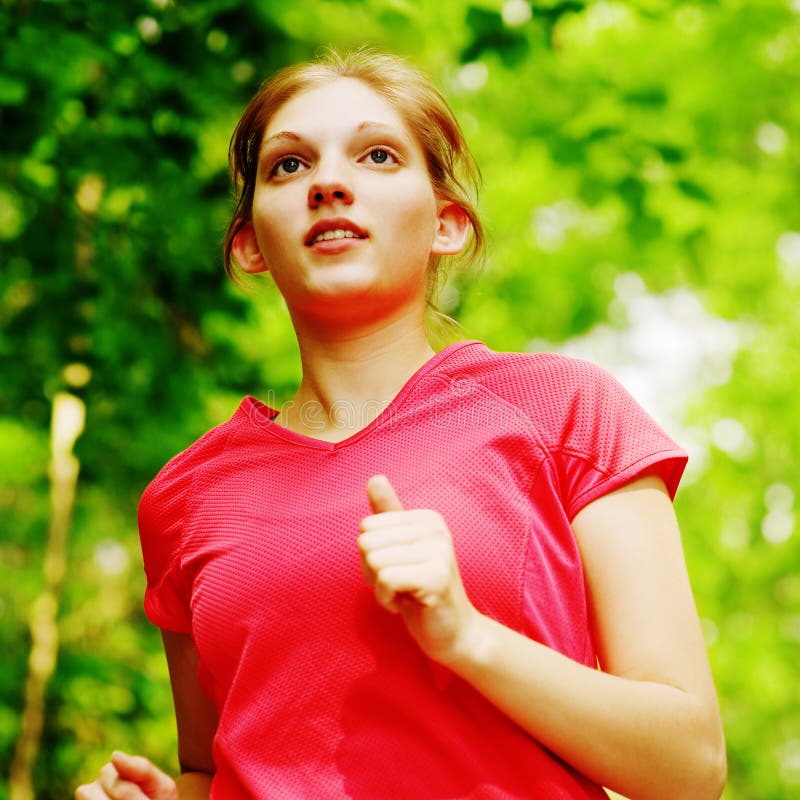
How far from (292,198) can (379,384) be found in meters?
0.30

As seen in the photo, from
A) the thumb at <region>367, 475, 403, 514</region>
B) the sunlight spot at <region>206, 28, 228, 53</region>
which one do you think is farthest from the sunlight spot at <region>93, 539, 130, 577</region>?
the thumb at <region>367, 475, 403, 514</region>

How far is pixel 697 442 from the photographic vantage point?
12.1 meters

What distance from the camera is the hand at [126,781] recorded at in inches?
57.1

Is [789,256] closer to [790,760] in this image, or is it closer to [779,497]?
[779,497]

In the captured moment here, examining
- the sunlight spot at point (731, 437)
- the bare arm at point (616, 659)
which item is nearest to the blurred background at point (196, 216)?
the bare arm at point (616, 659)

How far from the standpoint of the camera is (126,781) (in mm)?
1468

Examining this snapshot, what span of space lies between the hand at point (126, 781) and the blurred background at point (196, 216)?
1196 millimetres

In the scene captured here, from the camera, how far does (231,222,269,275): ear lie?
1.85 meters

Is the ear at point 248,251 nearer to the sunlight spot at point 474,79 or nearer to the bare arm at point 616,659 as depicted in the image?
the bare arm at point 616,659

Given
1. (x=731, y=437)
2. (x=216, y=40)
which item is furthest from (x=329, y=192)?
(x=731, y=437)

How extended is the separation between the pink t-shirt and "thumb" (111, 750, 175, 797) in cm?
8

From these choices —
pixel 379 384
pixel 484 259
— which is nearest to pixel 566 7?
pixel 484 259

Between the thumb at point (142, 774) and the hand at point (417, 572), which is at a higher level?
the hand at point (417, 572)

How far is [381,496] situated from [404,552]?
0.07 meters
